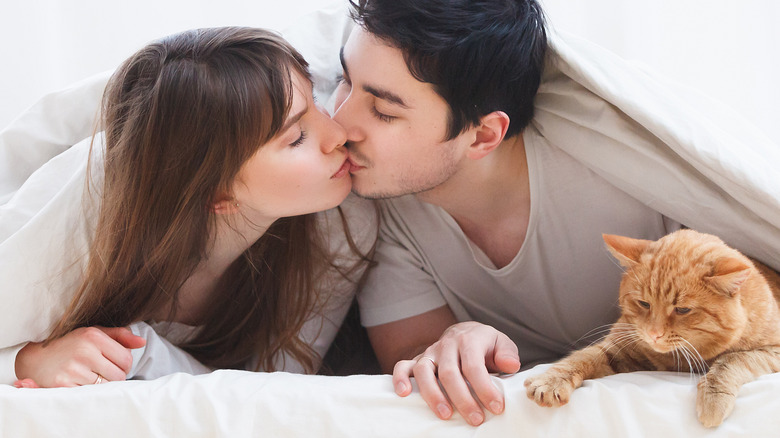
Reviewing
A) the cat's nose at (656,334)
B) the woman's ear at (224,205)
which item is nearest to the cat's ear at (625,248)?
the cat's nose at (656,334)

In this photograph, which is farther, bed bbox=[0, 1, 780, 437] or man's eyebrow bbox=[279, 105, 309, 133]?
man's eyebrow bbox=[279, 105, 309, 133]

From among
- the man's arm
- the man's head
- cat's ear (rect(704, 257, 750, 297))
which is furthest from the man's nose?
cat's ear (rect(704, 257, 750, 297))

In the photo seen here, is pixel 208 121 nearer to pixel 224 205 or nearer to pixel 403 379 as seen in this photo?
pixel 224 205

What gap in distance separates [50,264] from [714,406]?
3.18ft

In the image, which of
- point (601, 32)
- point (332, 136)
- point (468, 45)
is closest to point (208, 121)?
point (332, 136)

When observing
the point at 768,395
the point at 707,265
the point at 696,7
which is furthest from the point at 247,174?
the point at 696,7

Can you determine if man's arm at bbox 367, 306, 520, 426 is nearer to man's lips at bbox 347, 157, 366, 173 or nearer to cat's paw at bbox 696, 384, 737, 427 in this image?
cat's paw at bbox 696, 384, 737, 427

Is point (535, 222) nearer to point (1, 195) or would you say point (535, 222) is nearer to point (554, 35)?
point (554, 35)

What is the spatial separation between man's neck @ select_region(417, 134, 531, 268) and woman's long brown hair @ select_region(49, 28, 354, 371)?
36 centimetres

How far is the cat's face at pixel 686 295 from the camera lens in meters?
0.87

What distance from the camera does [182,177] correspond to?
1.12 metres

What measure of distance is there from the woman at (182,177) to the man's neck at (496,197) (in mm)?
231

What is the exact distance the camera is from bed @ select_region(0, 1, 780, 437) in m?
0.85

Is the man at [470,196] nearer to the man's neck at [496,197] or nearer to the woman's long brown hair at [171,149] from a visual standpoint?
the man's neck at [496,197]
